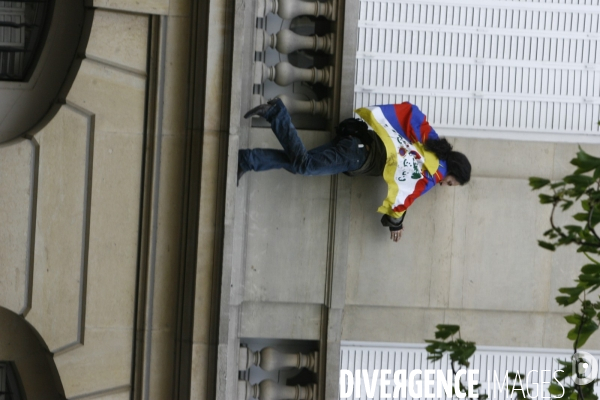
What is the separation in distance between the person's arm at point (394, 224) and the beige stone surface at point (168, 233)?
1.93 meters

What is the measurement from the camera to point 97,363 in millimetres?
6742

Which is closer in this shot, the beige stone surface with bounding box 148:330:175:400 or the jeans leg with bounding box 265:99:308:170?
the jeans leg with bounding box 265:99:308:170

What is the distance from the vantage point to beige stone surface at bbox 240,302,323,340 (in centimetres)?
718

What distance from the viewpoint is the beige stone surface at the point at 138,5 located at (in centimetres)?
643

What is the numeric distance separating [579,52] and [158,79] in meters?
4.20

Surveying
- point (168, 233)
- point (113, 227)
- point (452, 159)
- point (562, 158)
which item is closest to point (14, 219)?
point (113, 227)

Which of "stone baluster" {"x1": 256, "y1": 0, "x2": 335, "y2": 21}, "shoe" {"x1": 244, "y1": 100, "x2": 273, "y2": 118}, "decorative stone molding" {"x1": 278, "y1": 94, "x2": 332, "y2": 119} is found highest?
"stone baluster" {"x1": 256, "y1": 0, "x2": 335, "y2": 21}

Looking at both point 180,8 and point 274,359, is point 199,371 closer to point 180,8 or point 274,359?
point 274,359

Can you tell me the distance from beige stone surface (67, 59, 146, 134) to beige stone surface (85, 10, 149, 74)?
0.28ft

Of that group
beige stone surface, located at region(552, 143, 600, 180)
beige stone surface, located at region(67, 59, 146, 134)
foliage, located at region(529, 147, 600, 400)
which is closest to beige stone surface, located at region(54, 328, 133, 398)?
beige stone surface, located at region(67, 59, 146, 134)

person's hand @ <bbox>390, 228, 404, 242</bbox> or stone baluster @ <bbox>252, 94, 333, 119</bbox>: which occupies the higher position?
stone baluster @ <bbox>252, 94, 333, 119</bbox>

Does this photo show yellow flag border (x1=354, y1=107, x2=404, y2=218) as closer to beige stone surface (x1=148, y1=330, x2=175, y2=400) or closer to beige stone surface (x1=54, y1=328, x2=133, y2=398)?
beige stone surface (x1=148, y1=330, x2=175, y2=400)

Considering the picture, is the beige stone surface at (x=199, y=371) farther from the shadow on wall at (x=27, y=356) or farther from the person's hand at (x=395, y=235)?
the person's hand at (x=395, y=235)

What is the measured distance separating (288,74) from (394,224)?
5.70 feet
